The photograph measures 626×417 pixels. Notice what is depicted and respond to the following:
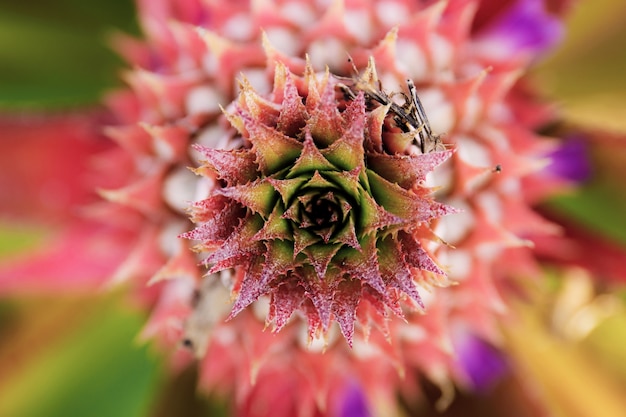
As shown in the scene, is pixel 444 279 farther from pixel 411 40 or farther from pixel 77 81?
pixel 77 81

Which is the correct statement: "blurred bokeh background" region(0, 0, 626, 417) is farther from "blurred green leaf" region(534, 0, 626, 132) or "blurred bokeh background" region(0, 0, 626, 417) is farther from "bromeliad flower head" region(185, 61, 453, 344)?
"bromeliad flower head" region(185, 61, 453, 344)

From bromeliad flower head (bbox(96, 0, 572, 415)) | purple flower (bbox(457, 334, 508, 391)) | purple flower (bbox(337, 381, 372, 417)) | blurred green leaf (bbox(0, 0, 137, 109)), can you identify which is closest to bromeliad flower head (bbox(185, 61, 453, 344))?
bromeliad flower head (bbox(96, 0, 572, 415))

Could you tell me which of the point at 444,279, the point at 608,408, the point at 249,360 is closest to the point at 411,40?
the point at 444,279

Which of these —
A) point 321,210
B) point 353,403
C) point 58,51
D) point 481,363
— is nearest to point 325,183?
point 321,210

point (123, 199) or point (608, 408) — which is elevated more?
point (123, 199)

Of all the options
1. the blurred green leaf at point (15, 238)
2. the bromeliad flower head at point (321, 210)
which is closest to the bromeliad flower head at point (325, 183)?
the bromeliad flower head at point (321, 210)

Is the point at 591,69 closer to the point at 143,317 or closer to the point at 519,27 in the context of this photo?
the point at 519,27
